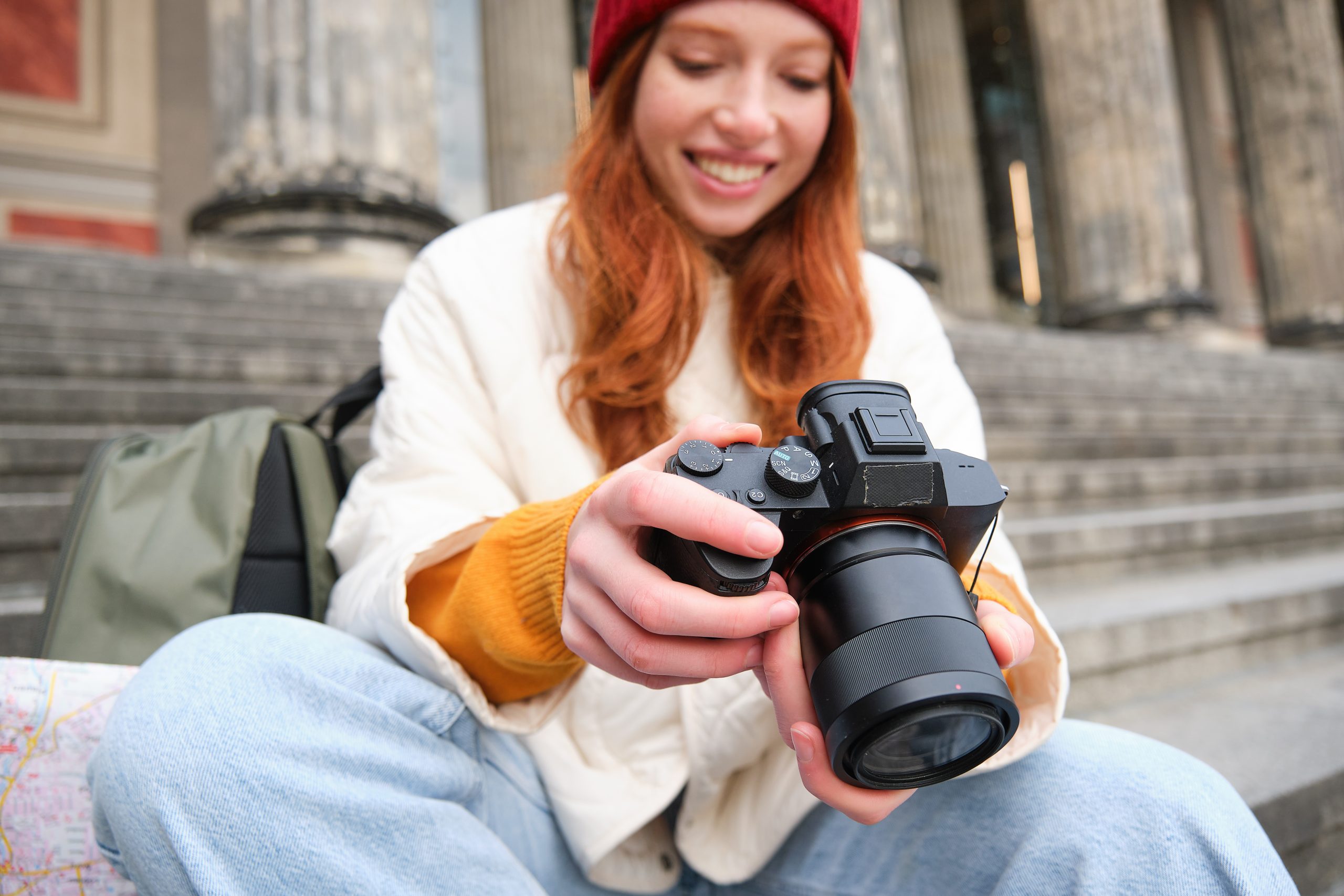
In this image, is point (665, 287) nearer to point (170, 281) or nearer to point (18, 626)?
point (18, 626)

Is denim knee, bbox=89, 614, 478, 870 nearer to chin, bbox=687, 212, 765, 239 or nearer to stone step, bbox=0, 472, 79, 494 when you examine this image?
chin, bbox=687, 212, 765, 239

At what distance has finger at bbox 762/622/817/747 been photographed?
489mm

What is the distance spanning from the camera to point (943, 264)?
8594 millimetres

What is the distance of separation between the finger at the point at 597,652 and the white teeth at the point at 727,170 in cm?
56

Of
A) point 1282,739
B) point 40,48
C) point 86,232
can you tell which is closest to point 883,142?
point 1282,739

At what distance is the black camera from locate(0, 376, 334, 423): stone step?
60.4 inches

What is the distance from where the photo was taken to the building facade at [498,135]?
349 centimetres

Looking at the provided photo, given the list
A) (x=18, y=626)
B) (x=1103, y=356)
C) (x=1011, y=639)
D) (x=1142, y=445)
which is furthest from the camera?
(x=1103, y=356)

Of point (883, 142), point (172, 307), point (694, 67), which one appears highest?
point (883, 142)

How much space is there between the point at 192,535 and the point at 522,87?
6757 millimetres

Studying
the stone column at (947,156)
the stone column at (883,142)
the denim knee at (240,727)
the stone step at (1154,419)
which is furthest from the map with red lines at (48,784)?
the stone column at (947,156)

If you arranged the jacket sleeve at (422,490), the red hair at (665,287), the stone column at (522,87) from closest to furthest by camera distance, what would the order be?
the jacket sleeve at (422,490) → the red hair at (665,287) → the stone column at (522,87)

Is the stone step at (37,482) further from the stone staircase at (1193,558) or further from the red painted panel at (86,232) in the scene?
the red painted panel at (86,232)

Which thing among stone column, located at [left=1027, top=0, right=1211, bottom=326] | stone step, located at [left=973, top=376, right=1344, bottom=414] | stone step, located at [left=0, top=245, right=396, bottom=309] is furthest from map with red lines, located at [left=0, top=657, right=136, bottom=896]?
stone column, located at [left=1027, top=0, right=1211, bottom=326]
